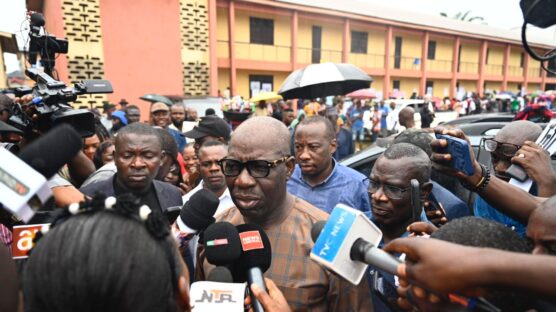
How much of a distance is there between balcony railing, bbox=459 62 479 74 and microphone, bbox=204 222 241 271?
30.1 meters

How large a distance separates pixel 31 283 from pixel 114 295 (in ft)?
0.69

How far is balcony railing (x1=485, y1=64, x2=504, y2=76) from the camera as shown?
28.7 meters

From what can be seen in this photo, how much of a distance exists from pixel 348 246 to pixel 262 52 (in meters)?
19.4

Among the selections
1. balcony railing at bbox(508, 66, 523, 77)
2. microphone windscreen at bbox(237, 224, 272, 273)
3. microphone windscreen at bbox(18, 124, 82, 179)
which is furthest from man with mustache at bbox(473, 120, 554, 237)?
balcony railing at bbox(508, 66, 523, 77)

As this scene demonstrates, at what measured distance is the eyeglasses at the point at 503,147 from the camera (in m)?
2.64

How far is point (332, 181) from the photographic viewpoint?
3.30 m

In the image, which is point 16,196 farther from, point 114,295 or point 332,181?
point 332,181

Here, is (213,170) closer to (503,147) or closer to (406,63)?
(503,147)

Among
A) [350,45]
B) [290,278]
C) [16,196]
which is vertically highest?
[350,45]

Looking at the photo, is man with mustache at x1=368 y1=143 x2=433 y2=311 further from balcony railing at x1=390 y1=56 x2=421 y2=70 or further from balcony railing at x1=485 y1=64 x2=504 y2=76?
balcony railing at x1=485 y1=64 x2=504 y2=76

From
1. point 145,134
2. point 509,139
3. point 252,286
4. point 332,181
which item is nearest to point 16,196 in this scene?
point 252,286

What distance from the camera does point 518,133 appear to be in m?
2.69

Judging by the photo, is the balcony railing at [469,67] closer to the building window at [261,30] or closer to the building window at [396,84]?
the building window at [396,84]

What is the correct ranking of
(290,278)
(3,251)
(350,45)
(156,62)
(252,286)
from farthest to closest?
1. (350,45)
2. (156,62)
3. (290,278)
4. (252,286)
5. (3,251)
